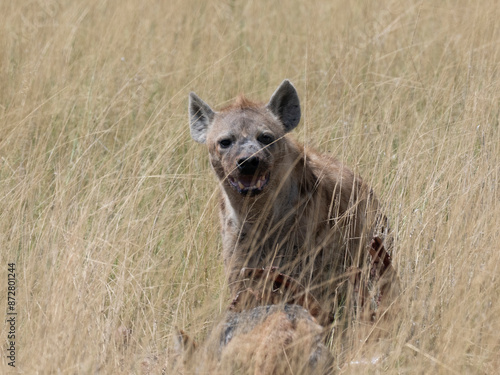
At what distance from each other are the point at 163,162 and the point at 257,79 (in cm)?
133

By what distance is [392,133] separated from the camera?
488cm

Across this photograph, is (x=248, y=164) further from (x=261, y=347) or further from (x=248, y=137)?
(x=261, y=347)

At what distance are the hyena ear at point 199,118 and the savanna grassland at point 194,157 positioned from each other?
0.23 meters

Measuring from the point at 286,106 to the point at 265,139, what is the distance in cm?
33

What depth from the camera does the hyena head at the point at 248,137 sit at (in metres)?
4.34

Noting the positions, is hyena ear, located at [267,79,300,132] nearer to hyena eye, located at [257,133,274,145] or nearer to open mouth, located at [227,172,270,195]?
hyena eye, located at [257,133,274,145]

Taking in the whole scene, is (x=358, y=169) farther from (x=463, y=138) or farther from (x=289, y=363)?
(x=289, y=363)

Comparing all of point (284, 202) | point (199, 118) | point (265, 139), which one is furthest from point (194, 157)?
point (284, 202)

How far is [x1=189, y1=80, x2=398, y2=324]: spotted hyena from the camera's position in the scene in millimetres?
4352

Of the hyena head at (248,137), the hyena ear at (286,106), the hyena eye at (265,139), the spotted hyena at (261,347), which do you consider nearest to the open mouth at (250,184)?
the hyena head at (248,137)

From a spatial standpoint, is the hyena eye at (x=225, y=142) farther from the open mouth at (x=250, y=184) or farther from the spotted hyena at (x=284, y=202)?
the open mouth at (x=250, y=184)

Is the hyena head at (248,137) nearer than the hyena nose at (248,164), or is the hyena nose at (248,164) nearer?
the hyena nose at (248,164)

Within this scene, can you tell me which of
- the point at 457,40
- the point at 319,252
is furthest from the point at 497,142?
the point at 457,40

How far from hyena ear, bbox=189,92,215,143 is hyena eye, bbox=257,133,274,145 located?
1.44ft
